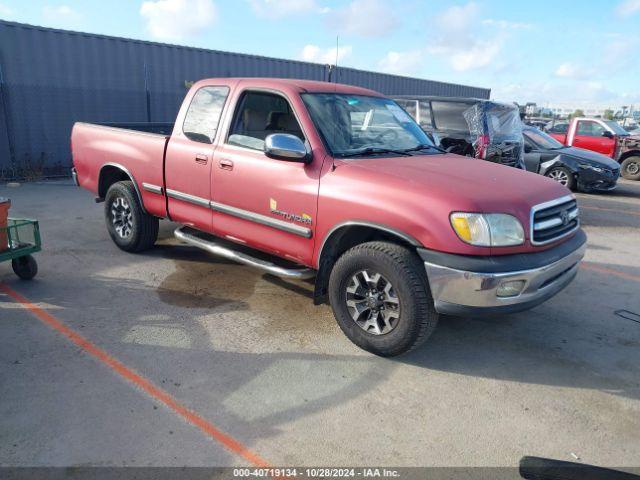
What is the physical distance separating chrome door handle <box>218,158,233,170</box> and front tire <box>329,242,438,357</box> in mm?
1402

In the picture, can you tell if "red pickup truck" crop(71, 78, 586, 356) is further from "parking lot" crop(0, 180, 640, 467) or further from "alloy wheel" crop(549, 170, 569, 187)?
"alloy wheel" crop(549, 170, 569, 187)

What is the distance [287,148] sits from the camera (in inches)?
142

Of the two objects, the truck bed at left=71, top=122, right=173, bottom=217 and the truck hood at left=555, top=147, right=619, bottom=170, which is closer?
the truck bed at left=71, top=122, right=173, bottom=217

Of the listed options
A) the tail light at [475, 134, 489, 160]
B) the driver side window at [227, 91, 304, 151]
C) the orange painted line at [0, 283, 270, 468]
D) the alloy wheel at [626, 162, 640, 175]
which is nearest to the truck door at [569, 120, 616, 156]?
the alloy wheel at [626, 162, 640, 175]

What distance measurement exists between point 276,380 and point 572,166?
1008 cm

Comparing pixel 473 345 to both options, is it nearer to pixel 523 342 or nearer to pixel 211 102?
pixel 523 342

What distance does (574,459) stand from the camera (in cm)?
261

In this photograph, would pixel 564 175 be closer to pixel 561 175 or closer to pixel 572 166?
pixel 561 175

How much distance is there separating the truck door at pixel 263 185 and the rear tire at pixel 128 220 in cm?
130

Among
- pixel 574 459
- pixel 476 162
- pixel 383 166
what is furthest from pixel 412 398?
pixel 476 162

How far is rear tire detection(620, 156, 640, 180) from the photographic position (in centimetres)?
1389

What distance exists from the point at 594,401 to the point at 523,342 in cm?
83

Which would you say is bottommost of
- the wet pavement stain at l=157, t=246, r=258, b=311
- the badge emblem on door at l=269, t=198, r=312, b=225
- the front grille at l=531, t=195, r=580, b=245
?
the wet pavement stain at l=157, t=246, r=258, b=311

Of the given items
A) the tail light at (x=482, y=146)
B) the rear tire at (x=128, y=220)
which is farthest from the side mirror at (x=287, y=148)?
the tail light at (x=482, y=146)
